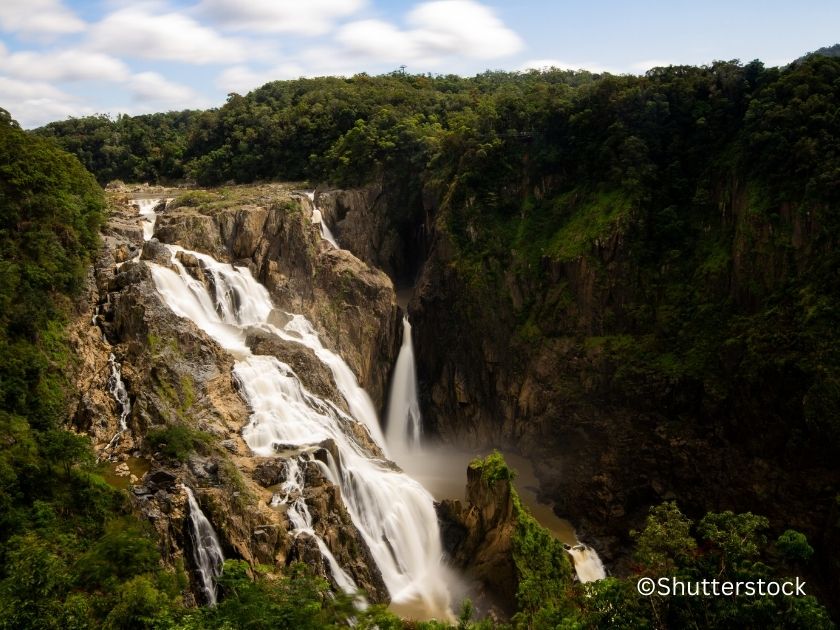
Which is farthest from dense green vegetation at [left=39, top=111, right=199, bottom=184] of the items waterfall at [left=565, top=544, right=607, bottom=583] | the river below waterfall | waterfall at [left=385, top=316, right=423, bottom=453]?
waterfall at [left=565, top=544, right=607, bottom=583]

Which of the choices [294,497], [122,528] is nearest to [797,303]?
[294,497]

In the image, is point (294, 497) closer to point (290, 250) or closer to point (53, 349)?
point (53, 349)

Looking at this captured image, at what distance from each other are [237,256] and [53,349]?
14519 millimetres

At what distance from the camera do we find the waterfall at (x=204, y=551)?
65.4 ft

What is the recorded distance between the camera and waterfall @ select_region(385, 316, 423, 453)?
39.9m

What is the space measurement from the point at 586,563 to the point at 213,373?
59.4ft

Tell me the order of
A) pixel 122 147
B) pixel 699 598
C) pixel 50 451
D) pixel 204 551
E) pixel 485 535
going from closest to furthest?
pixel 699 598
pixel 50 451
pixel 204 551
pixel 485 535
pixel 122 147

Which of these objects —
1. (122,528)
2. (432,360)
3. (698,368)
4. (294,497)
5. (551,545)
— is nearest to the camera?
(122,528)

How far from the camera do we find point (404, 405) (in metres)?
41.3

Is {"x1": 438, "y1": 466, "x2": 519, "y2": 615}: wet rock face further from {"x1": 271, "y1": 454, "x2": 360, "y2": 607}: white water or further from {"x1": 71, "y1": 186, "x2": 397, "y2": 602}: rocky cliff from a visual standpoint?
{"x1": 271, "y1": 454, "x2": 360, "y2": 607}: white water

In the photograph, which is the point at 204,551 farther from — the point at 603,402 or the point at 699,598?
the point at 603,402

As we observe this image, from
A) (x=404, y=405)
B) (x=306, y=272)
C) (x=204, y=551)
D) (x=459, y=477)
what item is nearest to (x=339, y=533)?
(x=204, y=551)

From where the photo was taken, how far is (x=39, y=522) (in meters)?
17.4

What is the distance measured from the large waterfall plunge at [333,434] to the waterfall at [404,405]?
16.5 feet
